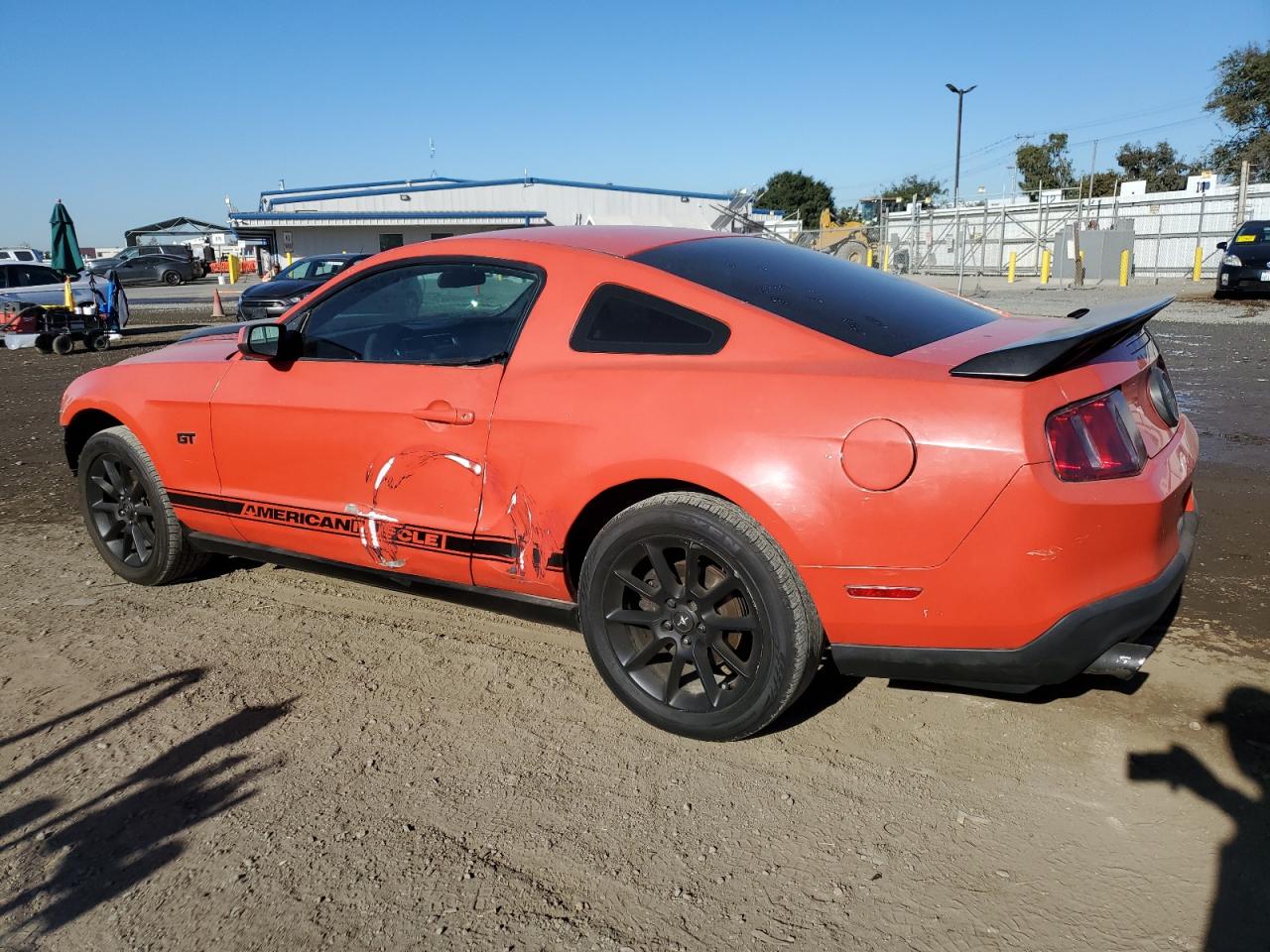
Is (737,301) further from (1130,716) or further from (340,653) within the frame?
(340,653)

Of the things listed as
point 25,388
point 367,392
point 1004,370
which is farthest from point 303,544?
point 25,388

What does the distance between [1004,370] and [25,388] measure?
12.3 meters

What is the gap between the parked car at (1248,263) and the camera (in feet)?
61.6

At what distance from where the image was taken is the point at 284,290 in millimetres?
18297

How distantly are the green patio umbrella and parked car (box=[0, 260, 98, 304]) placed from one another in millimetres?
339

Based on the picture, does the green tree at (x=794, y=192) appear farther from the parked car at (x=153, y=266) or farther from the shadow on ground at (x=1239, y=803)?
the shadow on ground at (x=1239, y=803)

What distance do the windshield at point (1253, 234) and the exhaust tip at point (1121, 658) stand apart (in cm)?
2003

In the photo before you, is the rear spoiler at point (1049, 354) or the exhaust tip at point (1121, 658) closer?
the rear spoiler at point (1049, 354)

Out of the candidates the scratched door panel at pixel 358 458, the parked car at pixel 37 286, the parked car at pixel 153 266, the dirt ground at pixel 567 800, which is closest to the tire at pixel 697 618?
the dirt ground at pixel 567 800

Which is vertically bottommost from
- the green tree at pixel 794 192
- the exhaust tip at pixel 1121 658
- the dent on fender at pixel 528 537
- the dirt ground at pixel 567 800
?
the dirt ground at pixel 567 800

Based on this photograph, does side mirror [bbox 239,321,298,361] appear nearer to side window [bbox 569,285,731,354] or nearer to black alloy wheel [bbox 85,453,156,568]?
black alloy wheel [bbox 85,453,156,568]

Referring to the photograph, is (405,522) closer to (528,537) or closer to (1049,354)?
(528,537)

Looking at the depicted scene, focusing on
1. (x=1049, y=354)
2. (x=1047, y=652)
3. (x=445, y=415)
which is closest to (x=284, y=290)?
(x=445, y=415)

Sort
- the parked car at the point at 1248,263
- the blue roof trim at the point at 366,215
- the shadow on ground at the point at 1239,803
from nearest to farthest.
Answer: the shadow on ground at the point at 1239,803 → the parked car at the point at 1248,263 → the blue roof trim at the point at 366,215
